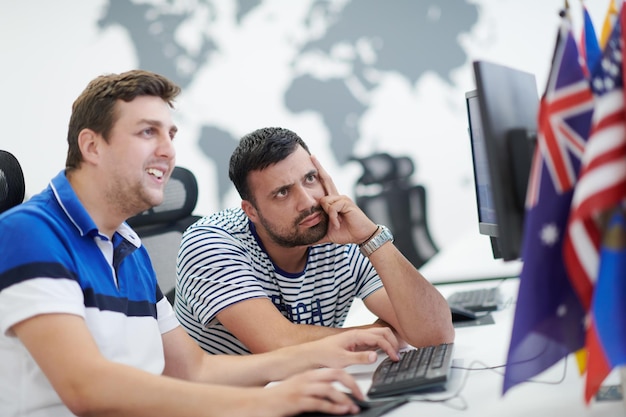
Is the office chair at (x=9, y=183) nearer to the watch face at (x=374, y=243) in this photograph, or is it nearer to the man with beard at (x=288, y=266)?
Answer: the man with beard at (x=288, y=266)

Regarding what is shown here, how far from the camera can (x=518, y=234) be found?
1.03m

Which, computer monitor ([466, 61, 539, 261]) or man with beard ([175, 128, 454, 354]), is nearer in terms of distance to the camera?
computer monitor ([466, 61, 539, 261])

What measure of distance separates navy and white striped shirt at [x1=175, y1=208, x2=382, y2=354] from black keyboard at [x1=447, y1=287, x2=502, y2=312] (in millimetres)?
365

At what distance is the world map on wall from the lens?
3828 mm

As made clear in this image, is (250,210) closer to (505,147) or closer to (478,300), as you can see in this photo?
(478,300)

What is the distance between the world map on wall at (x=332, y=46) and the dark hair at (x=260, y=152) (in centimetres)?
203

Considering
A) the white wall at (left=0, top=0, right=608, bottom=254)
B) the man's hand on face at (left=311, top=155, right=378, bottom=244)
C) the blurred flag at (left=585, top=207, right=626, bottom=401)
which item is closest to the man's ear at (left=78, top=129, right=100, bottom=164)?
the man's hand on face at (left=311, top=155, right=378, bottom=244)

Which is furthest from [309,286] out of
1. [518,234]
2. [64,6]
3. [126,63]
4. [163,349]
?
[64,6]

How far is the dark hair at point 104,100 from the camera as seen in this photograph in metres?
1.37

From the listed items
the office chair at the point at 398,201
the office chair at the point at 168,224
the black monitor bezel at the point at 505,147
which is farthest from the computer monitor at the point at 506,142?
the office chair at the point at 398,201

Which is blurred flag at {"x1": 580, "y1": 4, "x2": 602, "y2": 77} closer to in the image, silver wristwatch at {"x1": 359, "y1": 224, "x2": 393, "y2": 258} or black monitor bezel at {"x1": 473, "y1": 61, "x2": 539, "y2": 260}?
black monitor bezel at {"x1": 473, "y1": 61, "x2": 539, "y2": 260}

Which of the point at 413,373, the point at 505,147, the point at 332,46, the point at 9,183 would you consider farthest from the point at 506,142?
the point at 332,46

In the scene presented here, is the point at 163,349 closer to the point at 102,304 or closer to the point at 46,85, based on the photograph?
the point at 102,304

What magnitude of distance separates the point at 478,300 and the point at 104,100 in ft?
4.26
